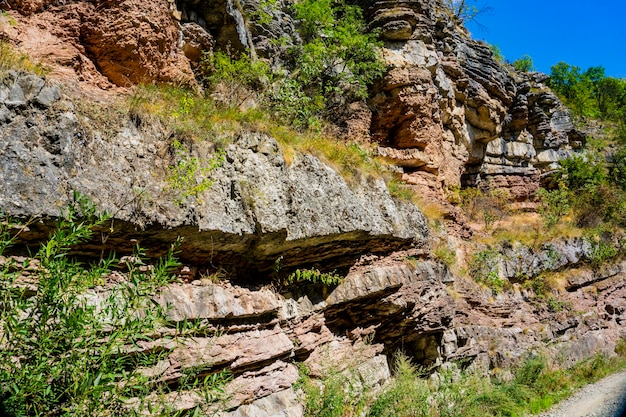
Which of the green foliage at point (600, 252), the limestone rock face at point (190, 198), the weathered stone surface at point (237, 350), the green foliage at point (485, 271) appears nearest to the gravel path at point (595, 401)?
the green foliage at point (485, 271)

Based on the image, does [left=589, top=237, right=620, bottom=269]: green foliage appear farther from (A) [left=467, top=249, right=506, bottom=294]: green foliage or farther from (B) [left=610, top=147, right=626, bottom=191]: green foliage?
(B) [left=610, top=147, right=626, bottom=191]: green foliage

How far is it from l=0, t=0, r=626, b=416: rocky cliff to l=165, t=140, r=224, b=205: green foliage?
7cm

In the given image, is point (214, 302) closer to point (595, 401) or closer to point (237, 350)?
point (237, 350)

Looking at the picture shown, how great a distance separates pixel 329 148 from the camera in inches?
290

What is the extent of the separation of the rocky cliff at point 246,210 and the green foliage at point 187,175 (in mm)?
71

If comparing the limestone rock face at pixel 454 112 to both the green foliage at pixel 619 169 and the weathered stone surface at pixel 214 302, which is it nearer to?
the green foliage at pixel 619 169

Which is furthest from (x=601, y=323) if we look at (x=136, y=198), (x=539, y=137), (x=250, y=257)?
(x=136, y=198)

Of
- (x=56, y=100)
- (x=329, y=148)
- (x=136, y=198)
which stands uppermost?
(x=329, y=148)

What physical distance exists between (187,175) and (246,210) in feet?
2.87

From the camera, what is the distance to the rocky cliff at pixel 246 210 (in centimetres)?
440

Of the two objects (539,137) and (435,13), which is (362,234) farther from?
(539,137)

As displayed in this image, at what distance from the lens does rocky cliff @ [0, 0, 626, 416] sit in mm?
4398

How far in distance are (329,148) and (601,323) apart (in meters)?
12.7

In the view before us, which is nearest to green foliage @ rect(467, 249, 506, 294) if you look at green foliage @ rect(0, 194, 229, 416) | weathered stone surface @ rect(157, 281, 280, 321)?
weathered stone surface @ rect(157, 281, 280, 321)
